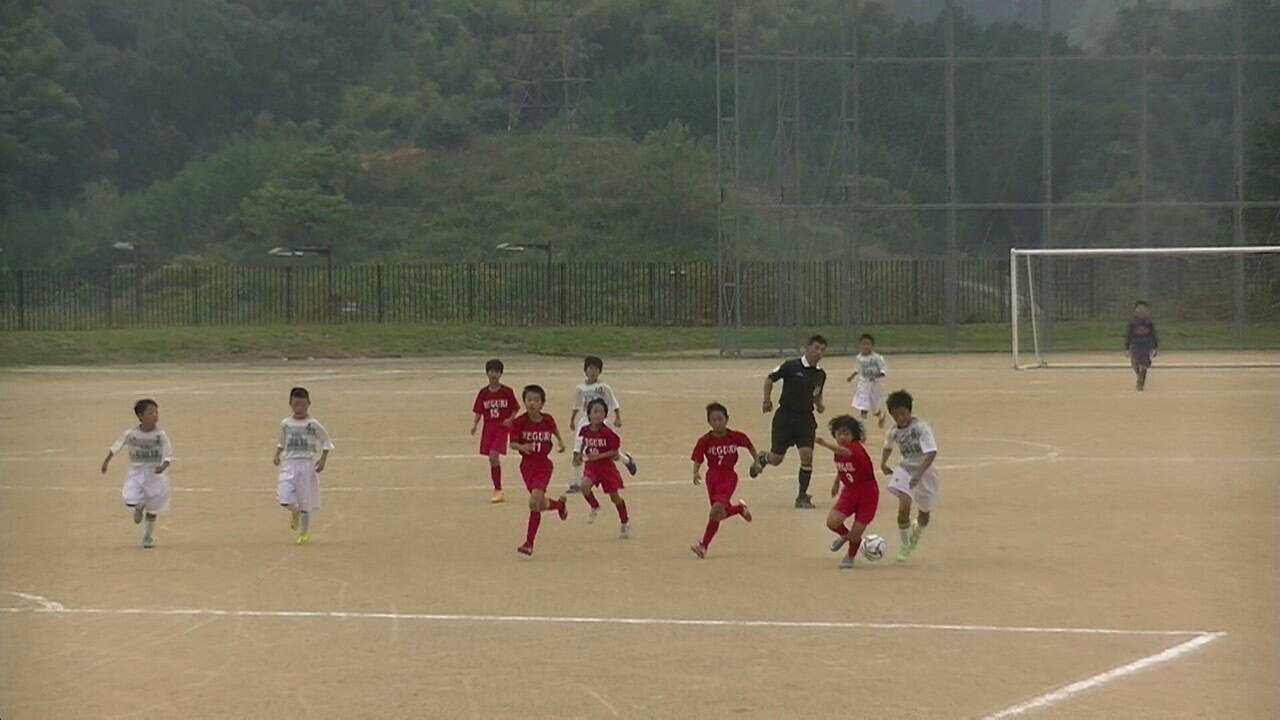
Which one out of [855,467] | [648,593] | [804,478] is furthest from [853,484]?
[804,478]

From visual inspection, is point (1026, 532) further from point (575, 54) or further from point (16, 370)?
point (575, 54)

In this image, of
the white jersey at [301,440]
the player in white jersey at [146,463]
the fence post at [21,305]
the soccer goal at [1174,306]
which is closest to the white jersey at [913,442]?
the white jersey at [301,440]

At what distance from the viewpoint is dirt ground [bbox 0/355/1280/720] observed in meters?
11.1

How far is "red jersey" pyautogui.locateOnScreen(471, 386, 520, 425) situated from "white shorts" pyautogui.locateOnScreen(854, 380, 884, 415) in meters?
6.76

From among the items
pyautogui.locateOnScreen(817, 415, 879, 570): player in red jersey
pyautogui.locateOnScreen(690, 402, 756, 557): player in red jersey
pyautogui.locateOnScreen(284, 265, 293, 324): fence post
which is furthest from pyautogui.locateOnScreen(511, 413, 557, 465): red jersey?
pyautogui.locateOnScreen(284, 265, 293, 324): fence post

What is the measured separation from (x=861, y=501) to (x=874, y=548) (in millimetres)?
392

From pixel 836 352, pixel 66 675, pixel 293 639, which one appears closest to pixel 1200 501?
pixel 293 639

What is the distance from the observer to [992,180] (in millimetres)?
48875

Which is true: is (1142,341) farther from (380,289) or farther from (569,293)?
(380,289)

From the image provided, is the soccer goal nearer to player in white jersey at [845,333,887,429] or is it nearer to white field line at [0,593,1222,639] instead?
player in white jersey at [845,333,887,429]

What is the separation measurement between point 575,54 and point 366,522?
2849 inches

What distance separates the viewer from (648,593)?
47.7 feet

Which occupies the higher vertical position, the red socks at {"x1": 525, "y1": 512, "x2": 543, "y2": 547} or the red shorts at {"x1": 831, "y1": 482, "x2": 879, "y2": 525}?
the red shorts at {"x1": 831, "y1": 482, "x2": 879, "y2": 525}

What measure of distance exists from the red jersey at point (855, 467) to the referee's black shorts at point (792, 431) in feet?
12.5
